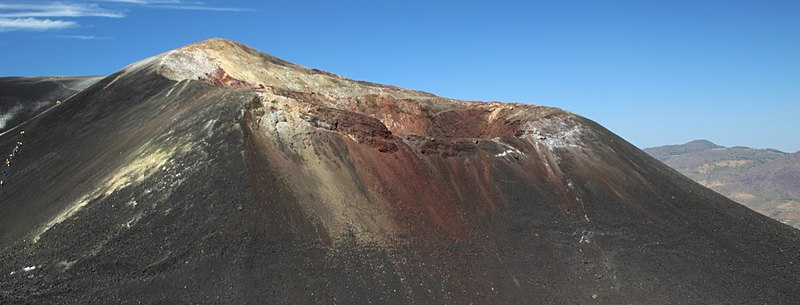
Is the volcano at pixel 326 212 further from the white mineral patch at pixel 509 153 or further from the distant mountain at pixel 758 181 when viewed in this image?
the distant mountain at pixel 758 181

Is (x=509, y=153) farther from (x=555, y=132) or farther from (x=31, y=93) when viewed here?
(x=31, y=93)

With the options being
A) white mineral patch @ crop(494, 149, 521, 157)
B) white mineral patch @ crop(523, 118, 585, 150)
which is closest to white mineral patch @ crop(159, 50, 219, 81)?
white mineral patch @ crop(494, 149, 521, 157)

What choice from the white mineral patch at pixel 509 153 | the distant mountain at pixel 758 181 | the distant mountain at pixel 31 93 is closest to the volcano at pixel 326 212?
the white mineral patch at pixel 509 153

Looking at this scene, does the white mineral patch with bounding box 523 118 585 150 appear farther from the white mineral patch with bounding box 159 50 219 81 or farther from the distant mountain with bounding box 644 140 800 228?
the distant mountain with bounding box 644 140 800 228

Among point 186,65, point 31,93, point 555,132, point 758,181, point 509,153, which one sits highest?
point 758,181

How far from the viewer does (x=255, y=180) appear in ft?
56.8

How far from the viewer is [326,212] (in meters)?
17.7

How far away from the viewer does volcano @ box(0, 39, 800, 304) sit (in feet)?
49.9

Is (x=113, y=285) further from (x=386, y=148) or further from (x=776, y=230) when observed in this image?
(x=776, y=230)

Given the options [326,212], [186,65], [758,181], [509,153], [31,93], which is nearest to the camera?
[326,212]

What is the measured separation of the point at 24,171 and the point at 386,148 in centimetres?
1178

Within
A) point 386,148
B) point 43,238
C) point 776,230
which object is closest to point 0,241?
point 43,238

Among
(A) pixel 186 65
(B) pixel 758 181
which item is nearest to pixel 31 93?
(A) pixel 186 65

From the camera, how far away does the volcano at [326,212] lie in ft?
49.9
